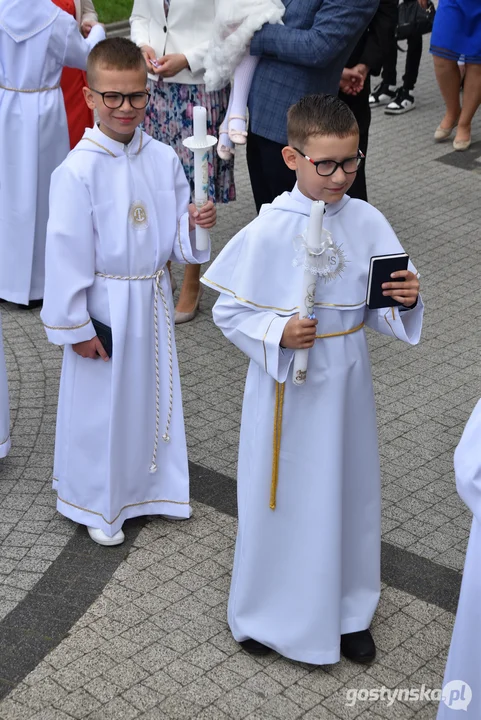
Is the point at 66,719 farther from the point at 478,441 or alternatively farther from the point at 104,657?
the point at 478,441

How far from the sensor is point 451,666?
3.27m

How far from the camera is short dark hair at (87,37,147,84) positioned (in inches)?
165

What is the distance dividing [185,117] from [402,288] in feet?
10.9

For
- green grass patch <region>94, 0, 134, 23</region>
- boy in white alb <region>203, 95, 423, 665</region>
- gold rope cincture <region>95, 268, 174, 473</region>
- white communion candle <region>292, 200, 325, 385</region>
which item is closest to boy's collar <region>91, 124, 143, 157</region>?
gold rope cincture <region>95, 268, 174, 473</region>

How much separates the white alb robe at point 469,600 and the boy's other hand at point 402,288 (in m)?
0.53

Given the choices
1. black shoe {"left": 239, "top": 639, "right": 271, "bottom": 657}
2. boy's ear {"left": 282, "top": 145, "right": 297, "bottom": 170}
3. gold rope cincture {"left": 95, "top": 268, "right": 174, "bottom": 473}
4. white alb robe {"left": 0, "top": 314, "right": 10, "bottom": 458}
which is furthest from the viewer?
white alb robe {"left": 0, "top": 314, "right": 10, "bottom": 458}

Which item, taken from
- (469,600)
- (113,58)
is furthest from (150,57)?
(469,600)

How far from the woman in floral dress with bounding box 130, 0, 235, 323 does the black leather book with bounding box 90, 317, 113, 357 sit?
2270mm

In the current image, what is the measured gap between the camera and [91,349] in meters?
4.36

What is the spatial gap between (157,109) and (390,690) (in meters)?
3.95

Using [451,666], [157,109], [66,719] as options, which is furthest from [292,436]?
[157,109]

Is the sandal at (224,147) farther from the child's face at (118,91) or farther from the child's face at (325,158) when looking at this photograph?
the child's face at (325,158)

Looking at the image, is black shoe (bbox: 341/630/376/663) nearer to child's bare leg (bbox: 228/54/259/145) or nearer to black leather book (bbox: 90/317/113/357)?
black leather book (bbox: 90/317/113/357)

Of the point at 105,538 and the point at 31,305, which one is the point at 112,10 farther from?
the point at 105,538
